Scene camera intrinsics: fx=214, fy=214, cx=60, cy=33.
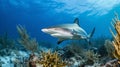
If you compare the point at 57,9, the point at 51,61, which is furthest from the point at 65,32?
the point at 57,9

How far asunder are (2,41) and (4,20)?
152ft

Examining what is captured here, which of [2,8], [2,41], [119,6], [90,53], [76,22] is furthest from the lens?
[2,8]

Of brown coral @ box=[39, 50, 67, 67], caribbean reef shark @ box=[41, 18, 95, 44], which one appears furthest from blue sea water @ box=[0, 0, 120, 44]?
brown coral @ box=[39, 50, 67, 67]

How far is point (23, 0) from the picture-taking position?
37.7 m

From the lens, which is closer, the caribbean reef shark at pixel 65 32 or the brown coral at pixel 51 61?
the brown coral at pixel 51 61

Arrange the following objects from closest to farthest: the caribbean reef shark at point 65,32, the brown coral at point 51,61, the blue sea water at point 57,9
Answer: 1. the brown coral at point 51,61
2. the caribbean reef shark at point 65,32
3. the blue sea water at point 57,9

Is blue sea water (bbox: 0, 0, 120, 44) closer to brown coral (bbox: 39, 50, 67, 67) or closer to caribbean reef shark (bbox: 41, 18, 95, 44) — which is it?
caribbean reef shark (bbox: 41, 18, 95, 44)

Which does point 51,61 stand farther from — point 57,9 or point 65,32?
point 57,9

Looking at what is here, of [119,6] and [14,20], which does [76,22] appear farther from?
[14,20]

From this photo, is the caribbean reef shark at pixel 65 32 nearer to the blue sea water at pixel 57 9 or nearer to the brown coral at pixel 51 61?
the brown coral at pixel 51 61

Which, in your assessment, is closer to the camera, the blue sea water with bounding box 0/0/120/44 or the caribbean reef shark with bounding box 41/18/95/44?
the caribbean reef shark with bounding box 41/18/95/44

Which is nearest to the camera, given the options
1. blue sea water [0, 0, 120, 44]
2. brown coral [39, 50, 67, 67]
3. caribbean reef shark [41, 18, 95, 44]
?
brown coral [39, 50, 67, 67]

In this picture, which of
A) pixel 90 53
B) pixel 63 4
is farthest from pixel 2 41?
pixel 63 4

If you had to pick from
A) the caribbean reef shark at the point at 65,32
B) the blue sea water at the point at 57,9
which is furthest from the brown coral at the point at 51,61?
the blue sea water at the point at 57,9
